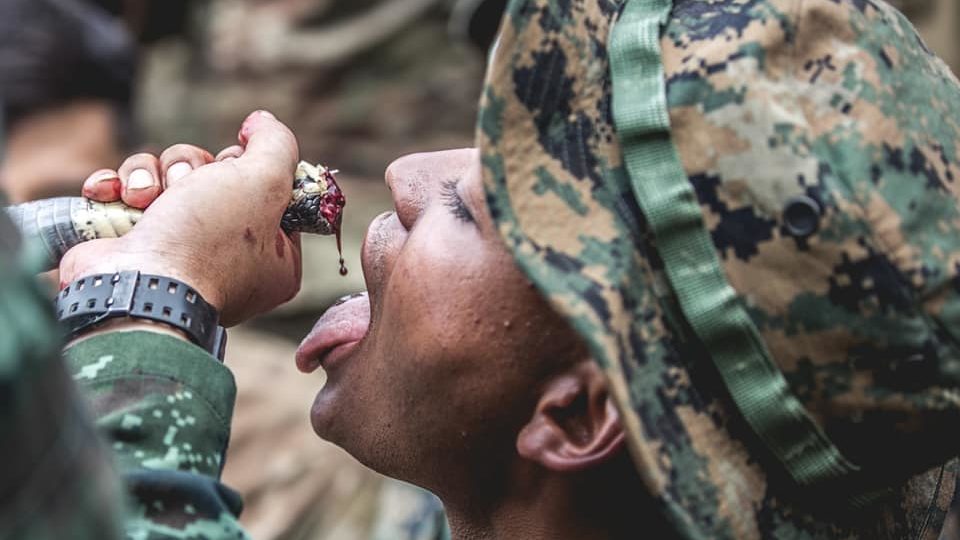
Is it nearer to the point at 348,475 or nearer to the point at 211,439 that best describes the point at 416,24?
the point at 348,475

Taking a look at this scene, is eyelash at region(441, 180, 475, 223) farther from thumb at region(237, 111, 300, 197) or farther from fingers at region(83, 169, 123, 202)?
fingers at region(83, 169, 123, 202)

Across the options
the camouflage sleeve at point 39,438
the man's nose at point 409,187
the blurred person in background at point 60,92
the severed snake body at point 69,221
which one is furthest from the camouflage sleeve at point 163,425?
the blurred person in background at point 60,92

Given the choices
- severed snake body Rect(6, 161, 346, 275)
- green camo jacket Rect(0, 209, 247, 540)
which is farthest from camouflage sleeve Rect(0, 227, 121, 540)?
severed snake body Rect(6, 161, 346, 275)

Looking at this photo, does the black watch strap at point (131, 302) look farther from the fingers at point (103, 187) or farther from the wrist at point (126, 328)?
the fingers at point (103, 187)

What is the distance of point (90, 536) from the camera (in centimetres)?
92

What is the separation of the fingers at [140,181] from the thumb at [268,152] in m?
0.14

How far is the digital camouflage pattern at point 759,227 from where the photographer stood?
1643 millimetres

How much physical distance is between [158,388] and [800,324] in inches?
33.1

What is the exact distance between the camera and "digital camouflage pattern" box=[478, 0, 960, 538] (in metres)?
1.64

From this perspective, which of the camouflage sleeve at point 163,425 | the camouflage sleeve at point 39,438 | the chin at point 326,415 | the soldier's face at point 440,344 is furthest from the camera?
the chin at point 326,415

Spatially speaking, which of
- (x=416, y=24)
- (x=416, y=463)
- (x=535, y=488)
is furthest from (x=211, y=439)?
(x=416, y=24)

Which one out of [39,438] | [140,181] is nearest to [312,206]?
[140,181]

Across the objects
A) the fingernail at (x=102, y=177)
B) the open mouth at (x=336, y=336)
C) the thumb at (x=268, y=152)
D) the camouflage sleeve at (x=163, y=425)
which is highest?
the fingernail at (x=102, y=177)

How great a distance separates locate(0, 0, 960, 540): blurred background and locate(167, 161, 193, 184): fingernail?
271 cm
